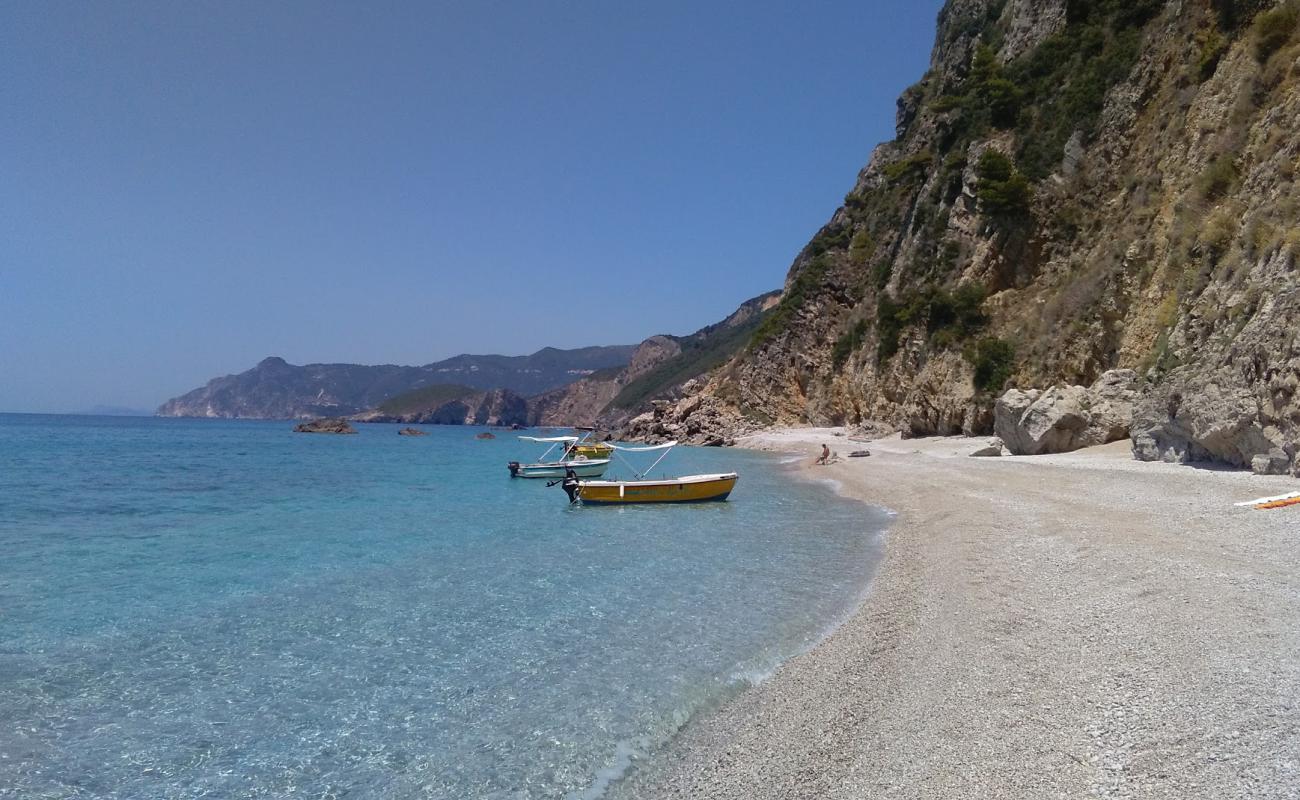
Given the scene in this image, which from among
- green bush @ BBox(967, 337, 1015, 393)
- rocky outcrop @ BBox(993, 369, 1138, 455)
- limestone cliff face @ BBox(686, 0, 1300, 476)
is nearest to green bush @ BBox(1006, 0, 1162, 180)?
limestone cliff face @ BBox(686, 0, 1300, 476)

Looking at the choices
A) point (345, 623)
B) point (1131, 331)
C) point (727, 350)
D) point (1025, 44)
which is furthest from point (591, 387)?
point (345, 623)

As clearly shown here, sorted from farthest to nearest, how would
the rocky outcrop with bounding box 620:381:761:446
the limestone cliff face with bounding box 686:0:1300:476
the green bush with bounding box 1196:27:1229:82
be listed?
the rocky outcrop with bounding box 620:381:761:446, the green bush with bounding box 1196:27:1229:82, the limestone cliff face with bounding box 686:0:1300:476

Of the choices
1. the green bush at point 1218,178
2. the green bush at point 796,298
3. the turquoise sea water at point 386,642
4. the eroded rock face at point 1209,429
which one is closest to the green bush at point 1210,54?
the green bush at point 1218,178

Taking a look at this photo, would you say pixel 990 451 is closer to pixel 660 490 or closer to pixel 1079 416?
pixel 1079 416

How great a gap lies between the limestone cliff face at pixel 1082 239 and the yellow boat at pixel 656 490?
1074 cm

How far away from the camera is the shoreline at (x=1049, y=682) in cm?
407

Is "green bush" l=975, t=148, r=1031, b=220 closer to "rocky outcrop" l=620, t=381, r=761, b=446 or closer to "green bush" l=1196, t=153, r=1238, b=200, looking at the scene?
"green bush" l=1196, t=153, r=1238, b=200

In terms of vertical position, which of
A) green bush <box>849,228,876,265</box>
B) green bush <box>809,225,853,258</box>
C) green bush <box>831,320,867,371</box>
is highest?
green bush <box>809,225,853,258</box>

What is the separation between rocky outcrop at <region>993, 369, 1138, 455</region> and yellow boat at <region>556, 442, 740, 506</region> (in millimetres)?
9744

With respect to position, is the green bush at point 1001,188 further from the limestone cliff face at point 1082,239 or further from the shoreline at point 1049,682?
the shoreline at point 1049,682

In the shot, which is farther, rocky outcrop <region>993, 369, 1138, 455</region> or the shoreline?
rocky outcrop <region>993, 369, 1138, 455</region>

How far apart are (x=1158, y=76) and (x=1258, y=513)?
92.4 ft

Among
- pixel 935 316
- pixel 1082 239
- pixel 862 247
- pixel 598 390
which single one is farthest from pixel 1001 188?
pixel 598 390

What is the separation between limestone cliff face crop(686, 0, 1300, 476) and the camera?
15.5 meters
